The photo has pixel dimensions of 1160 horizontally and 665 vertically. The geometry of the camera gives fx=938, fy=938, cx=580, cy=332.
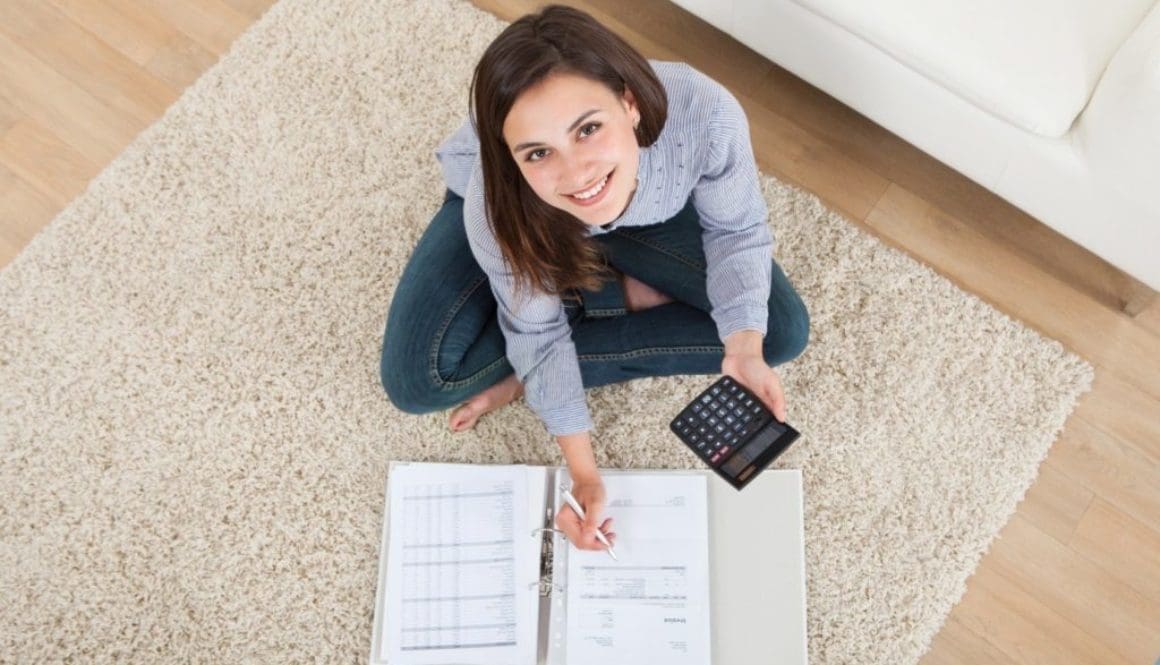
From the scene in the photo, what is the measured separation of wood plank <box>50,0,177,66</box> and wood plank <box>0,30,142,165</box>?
0.11 metres

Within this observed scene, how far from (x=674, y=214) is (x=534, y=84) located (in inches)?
15.9

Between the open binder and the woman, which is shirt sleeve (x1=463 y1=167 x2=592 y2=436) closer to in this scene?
the woman

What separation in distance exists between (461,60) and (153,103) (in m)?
0.58

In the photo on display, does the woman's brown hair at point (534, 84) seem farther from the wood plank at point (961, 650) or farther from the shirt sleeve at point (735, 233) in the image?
the wood plank at point (961, 650)

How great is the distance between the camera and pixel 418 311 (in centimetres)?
129

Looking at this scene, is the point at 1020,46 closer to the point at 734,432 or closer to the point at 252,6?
the point at 734,432

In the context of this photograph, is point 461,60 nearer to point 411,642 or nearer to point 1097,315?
point 411,642

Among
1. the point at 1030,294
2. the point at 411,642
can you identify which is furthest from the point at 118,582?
the point at 1030,294

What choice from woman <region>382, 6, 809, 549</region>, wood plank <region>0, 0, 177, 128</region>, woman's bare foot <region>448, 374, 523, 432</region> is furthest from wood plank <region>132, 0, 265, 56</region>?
woman's bare foot <region>448, 374, 523, 432</region>

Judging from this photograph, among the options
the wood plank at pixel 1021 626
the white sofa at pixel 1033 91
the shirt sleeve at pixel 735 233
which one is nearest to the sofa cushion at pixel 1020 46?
the white sofa at pixel 1033 91

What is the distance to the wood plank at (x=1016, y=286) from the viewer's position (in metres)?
1.45

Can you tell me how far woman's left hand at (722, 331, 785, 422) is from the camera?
46.8 inches

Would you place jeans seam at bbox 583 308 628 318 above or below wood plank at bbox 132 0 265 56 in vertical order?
below

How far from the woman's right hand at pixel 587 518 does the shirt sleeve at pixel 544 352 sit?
0.09 metres
